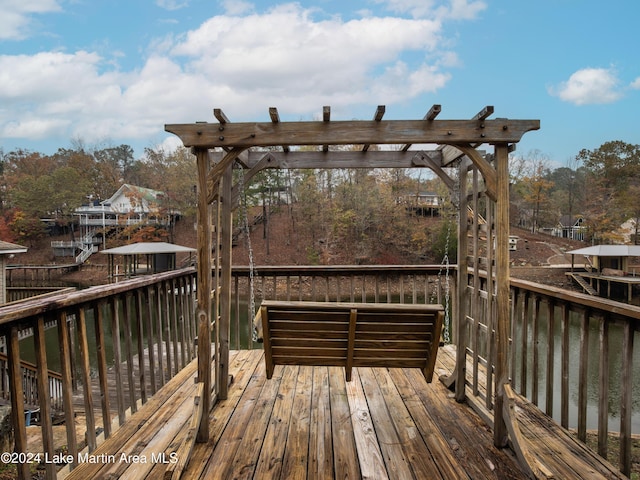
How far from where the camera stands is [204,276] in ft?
7.68

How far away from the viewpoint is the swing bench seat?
7.81 ft

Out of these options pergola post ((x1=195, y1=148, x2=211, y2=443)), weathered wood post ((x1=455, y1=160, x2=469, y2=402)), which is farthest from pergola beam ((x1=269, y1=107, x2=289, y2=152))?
weathered wood post ((x1=455, y1=160, x2=469, y2=402))

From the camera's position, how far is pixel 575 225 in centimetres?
3294

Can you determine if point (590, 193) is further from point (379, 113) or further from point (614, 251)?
point (379, 113)

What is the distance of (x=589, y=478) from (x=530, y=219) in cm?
3380

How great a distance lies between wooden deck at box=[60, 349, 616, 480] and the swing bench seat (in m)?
0.34

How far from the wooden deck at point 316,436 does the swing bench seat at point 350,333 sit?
13.5 inches

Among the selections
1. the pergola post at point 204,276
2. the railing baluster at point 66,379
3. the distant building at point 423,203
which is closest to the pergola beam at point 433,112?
the pergola post at point 204,276

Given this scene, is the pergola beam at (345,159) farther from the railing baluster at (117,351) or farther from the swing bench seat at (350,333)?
the railing baluster at (117,351)

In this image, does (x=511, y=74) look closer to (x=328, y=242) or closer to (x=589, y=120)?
(x=589, y=120)

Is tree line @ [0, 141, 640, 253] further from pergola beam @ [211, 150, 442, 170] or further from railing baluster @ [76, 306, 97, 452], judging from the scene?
railing baluster @ [76, 306, 97, 452]

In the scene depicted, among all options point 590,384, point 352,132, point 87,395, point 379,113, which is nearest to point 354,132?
point 352,132

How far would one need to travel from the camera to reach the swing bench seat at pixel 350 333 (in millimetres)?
2381

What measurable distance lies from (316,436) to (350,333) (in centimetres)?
65
